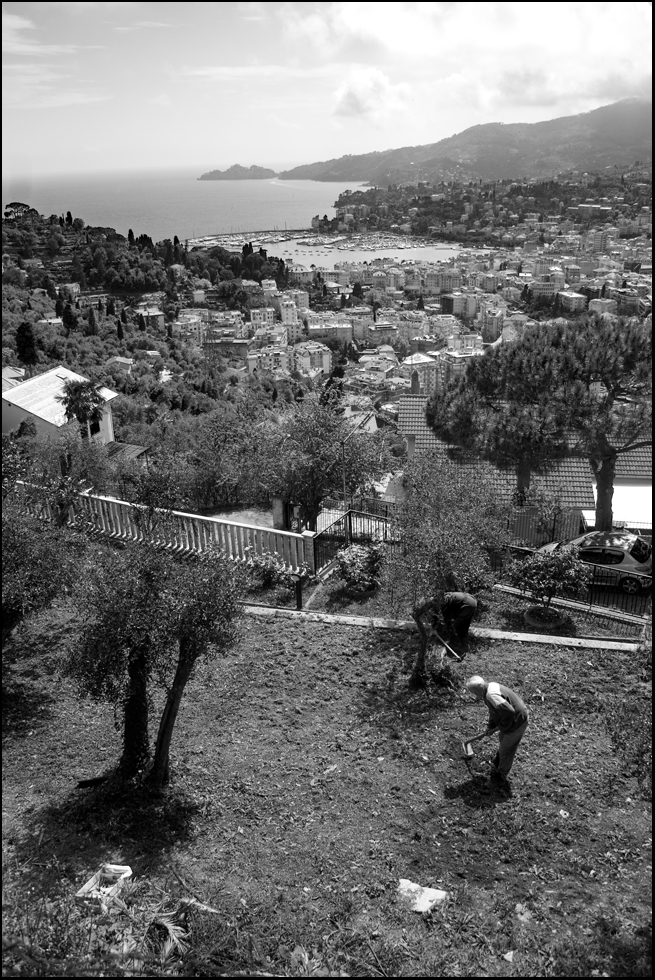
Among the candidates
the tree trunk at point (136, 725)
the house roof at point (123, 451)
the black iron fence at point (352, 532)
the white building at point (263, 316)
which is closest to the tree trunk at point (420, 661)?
the tree trunk at point (136, 725)

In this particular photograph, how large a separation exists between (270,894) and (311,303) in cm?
13384

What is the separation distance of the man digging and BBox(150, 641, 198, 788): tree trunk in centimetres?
161

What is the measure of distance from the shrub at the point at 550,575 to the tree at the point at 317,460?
2652 mm

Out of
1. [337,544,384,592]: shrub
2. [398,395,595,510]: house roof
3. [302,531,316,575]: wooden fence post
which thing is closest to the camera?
[337,544,384,592]: shrub

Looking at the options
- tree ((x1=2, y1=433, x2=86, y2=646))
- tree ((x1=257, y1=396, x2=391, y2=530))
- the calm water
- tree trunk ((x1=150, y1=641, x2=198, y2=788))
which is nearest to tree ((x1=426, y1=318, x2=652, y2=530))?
tree ((x1=257, y1=396, x2=391, y2=530))

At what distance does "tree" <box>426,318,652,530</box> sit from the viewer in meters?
9.74

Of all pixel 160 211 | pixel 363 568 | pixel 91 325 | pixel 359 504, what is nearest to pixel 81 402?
pixel 359 504

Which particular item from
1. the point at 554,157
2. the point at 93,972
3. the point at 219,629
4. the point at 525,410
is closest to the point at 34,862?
the point at 93,972

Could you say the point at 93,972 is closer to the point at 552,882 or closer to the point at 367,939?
the point at 367,939

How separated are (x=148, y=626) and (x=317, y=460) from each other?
4.91 meters

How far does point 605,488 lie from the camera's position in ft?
36.0

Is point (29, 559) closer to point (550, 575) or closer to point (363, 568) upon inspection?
point (363, 568)

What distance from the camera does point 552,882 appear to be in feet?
10.7

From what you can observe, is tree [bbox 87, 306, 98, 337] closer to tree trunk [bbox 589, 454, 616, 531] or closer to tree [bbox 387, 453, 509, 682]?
tree trunk [bbox 589, 454, 616, 531]
